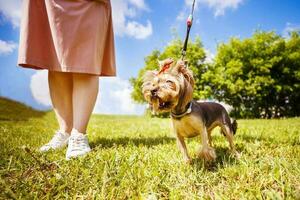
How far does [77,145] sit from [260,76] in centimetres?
3168

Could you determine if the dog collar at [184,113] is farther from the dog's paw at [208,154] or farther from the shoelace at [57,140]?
the shoelace at [57,140]

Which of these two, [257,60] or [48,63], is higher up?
[257,60]

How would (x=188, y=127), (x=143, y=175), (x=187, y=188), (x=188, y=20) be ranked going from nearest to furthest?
1. (x=187, y=188)
2. (x=143, y=175)
3. (x=188, y=127)
4. (x=188, y=20)

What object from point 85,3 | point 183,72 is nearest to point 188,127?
point 183,72

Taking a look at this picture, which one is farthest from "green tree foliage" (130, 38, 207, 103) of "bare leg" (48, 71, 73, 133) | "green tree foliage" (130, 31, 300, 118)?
"bare leg" (48, 71, 73, 133)

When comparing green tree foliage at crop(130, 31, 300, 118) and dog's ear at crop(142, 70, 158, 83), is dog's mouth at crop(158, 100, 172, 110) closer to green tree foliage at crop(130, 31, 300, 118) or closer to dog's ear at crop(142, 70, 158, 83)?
dog's ear at crop(142, 70, 158, 83)

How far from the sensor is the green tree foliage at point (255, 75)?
31.9 meters

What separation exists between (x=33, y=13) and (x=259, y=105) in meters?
31.0

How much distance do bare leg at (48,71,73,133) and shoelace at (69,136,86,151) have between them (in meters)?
0.87

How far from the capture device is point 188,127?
144 inches

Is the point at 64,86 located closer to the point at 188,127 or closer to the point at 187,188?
the point at 188,127

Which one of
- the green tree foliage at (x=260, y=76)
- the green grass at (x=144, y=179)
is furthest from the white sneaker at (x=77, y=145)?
the green tree foliage at (x=260, y=76)

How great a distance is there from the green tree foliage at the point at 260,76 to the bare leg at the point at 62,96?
93.3ft

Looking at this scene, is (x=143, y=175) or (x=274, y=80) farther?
(x=274, y=80)
